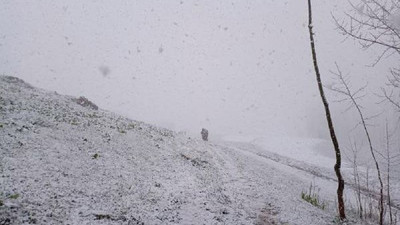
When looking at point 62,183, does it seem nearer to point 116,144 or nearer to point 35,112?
point 116,144

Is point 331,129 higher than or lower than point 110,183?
higher

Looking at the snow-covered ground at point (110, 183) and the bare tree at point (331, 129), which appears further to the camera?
the bare tree at point (331, 129)

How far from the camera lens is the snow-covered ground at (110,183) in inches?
351

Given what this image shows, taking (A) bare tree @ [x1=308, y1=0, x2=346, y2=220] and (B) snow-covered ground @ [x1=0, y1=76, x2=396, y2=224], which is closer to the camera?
(B) snow-covered ground @ [x1=0, y1=76, x2=396, y2=224]

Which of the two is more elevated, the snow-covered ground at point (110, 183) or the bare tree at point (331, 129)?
the bare tree at point (331, 129)

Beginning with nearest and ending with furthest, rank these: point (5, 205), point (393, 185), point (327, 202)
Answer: point (5, 205) < point (327, 202) < point (393, 185)

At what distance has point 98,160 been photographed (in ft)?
47.5

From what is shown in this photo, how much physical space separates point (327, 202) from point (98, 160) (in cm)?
1340

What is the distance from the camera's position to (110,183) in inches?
471

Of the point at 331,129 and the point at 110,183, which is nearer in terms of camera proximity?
the point at 110,183

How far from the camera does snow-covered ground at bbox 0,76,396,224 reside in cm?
892

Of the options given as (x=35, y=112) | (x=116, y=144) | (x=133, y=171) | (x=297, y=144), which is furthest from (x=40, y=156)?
(x=297, y=144)

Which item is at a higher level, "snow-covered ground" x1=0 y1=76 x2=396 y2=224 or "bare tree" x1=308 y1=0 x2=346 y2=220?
"bare tree" x1=308 y1=0 x2=346 y2=220

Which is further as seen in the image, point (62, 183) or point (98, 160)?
point (98, 160)
